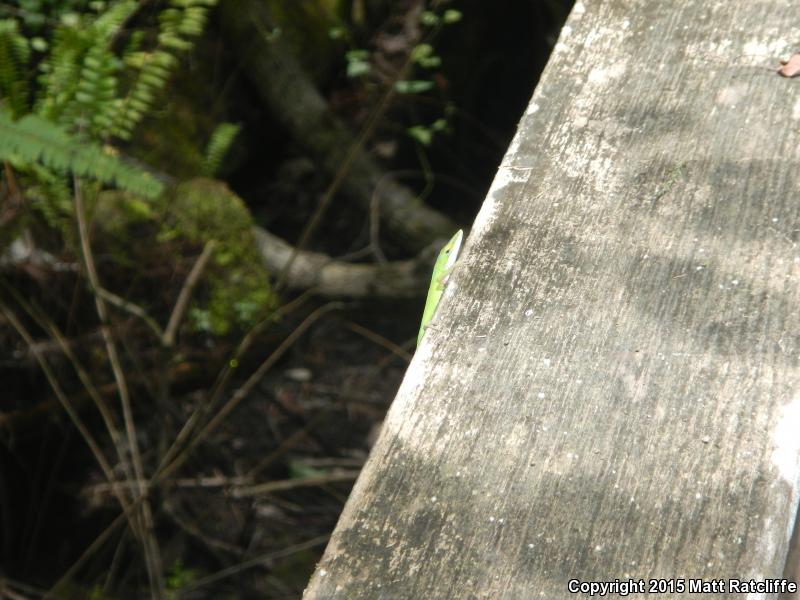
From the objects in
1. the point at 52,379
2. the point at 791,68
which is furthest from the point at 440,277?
the point at 52,379

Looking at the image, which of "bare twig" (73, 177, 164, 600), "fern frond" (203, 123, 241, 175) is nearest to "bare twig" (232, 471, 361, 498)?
"bare twig" (73, 177, 164, 600)

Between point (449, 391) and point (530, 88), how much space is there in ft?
12.5

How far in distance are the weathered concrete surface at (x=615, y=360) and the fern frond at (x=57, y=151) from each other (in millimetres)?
1175

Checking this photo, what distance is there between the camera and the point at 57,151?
191cm

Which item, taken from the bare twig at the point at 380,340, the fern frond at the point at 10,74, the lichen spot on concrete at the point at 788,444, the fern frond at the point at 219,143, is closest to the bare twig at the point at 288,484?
the bare twig at the point at 380,340

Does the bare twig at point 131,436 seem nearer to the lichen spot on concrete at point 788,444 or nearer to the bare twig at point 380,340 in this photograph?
the bare twig at point 380,340

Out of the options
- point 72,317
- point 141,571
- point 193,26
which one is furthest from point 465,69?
point 141,571

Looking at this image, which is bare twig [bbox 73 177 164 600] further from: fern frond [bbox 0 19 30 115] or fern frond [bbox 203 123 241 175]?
fern frond [bbox 203 123 241 175]

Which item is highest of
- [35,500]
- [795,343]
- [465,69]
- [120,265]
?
[795,343]

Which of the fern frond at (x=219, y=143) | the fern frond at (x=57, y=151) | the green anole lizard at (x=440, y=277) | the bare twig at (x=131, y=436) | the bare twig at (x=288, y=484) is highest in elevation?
the fern frond at (x=57, y=151)

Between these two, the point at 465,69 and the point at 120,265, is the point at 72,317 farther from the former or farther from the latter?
the point at 465,69

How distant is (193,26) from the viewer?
9.32 feet

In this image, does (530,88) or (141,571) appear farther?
(530,88)

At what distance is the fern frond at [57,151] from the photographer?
184 cm
